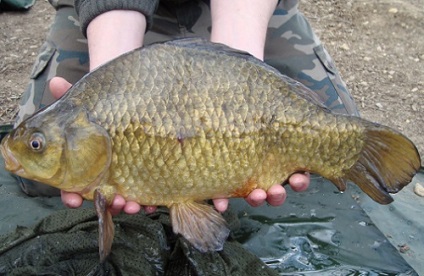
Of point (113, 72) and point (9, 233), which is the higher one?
point (113, 72)

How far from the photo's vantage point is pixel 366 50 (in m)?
4.11

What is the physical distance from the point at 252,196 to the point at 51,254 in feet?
2.15

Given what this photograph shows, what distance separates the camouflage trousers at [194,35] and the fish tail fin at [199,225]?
0.98 m

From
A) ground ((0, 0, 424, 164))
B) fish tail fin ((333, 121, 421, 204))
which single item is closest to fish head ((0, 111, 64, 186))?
fish tail fin ((333, 121, 421, 204))

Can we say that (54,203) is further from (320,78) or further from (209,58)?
(320,78)

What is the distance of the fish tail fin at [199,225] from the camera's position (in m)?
1.49

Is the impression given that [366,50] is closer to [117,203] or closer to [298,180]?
[298,180]

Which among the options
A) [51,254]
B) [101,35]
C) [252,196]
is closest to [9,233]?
[51,254]

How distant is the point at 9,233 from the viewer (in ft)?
6.20

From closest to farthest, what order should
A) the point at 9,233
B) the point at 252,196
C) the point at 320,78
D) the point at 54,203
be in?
the point at 252,196 < the point at 9,233 < the point at 54,203 < the point at 320,78

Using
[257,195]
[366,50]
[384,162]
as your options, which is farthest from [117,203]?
[366,50]

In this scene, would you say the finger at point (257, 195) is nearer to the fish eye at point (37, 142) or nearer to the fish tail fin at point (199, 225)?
the fish tail fin at point (199, 225)

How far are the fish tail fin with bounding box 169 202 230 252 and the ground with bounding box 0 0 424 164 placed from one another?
1898mm

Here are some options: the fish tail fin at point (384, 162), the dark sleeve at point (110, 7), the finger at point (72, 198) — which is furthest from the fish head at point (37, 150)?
the fish tail fin at point (384, 162)
